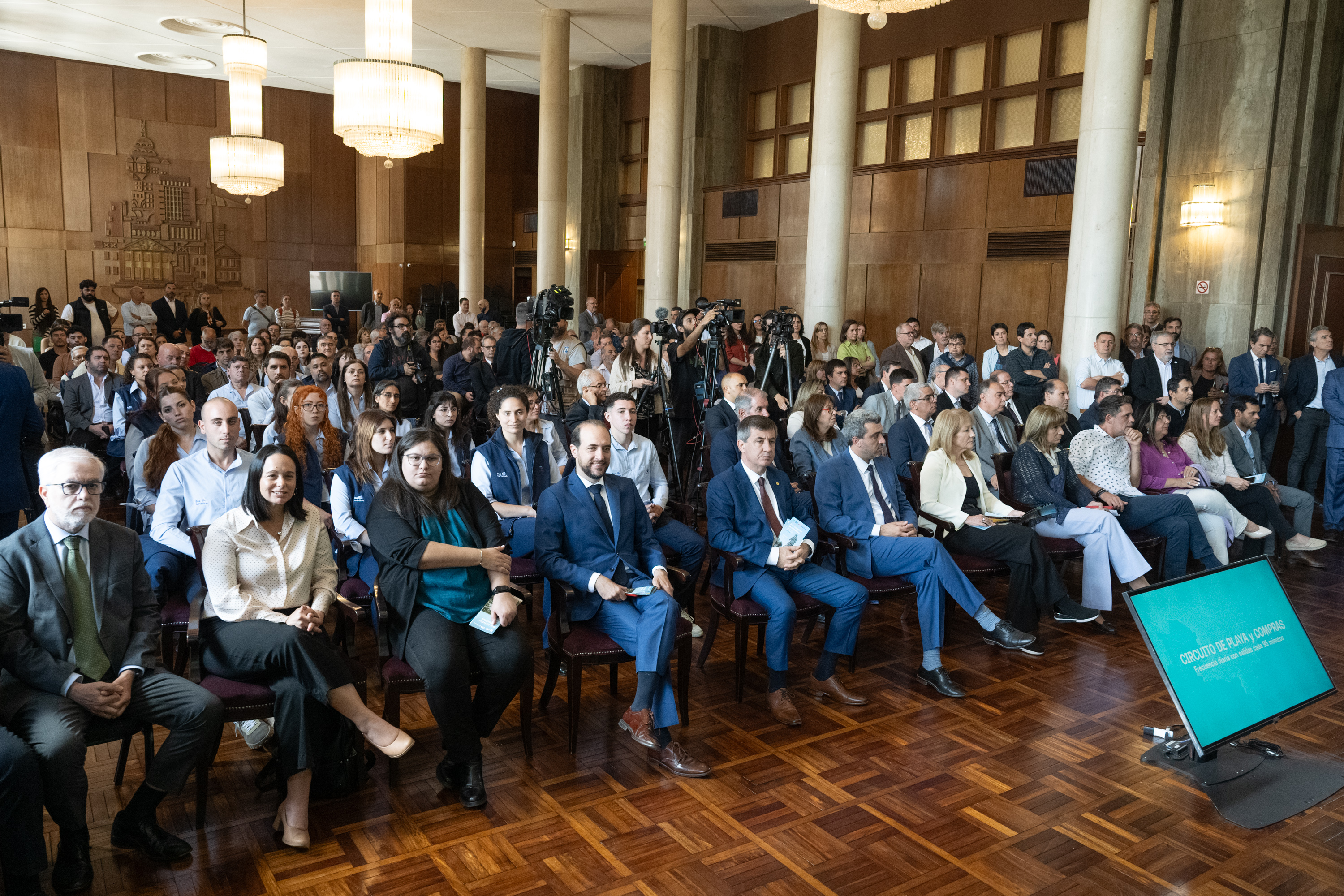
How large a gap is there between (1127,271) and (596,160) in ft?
30.2

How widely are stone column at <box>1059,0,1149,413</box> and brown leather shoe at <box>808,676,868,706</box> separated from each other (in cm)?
433

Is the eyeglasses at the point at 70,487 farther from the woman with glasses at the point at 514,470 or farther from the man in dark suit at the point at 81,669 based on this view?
the woman with glasses at the point at 514,470

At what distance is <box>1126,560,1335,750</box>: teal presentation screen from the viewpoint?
3113mm

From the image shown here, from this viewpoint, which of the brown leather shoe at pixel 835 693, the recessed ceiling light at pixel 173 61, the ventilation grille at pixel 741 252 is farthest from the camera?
the recessed ceiling light at pixel 173 61

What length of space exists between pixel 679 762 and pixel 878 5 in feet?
12.4

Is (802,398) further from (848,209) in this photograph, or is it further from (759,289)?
(759,289)

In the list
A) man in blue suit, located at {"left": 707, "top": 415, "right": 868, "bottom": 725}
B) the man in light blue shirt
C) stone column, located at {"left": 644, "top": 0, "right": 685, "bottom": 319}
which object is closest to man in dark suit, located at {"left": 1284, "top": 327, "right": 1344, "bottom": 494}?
man in blue suit, located at {"left": 707, "top": 415, "right": 868, "bottom": 725}

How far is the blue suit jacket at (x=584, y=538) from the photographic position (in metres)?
3.69

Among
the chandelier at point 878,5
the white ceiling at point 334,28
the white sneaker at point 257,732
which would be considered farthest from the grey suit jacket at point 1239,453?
the white ceiling at point 334,28

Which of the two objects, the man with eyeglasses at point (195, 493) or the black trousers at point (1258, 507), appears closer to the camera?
the man with eyeglasses at point (195, 493)

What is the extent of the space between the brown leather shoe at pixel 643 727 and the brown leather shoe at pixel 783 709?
1.92ft

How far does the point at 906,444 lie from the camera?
5.73 meters

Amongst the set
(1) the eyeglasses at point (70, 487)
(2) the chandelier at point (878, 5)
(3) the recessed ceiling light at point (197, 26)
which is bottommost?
(1) the eyeglasses at point (70, 487)

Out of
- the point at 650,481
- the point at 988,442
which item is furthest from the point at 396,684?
the point at 988,442
